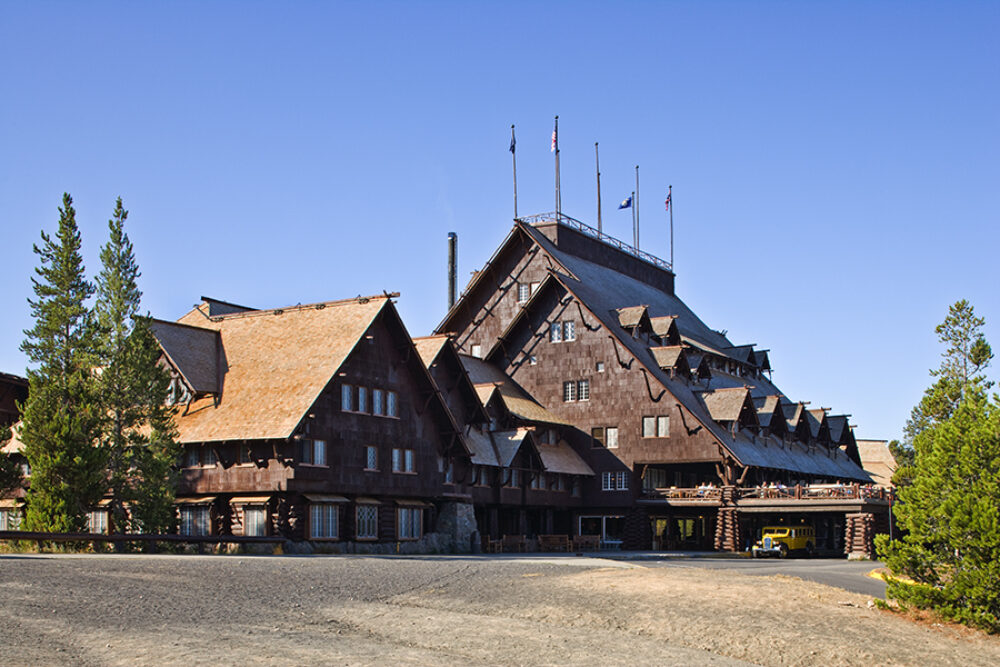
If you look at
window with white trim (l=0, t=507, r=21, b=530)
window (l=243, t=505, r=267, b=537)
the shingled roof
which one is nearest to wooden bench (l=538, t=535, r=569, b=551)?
the shingled roof

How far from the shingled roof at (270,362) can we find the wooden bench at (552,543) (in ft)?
58.1

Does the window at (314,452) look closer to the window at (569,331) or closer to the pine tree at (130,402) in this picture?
the pine tree at (130,402)

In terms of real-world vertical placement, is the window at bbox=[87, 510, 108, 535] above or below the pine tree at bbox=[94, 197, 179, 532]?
below

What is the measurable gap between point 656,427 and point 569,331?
818cm

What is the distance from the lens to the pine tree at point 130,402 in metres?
39.7

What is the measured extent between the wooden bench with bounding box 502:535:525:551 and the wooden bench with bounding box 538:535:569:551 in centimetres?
163

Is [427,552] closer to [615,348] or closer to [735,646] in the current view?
[615,348]

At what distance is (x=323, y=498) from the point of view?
146 feet

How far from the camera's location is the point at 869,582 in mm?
33594

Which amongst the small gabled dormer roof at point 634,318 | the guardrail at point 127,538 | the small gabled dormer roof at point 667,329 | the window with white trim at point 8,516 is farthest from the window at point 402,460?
the small gabled dormer roof at point 667,329

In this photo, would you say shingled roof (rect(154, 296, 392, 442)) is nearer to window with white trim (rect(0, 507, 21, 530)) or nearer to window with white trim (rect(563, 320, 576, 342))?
window with white trim (rect(0, 507, 21, 530))

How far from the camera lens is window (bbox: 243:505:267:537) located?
43531mm

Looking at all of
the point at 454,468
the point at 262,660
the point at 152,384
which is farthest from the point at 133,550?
the point at 262,660

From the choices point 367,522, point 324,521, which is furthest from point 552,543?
point 324,521
